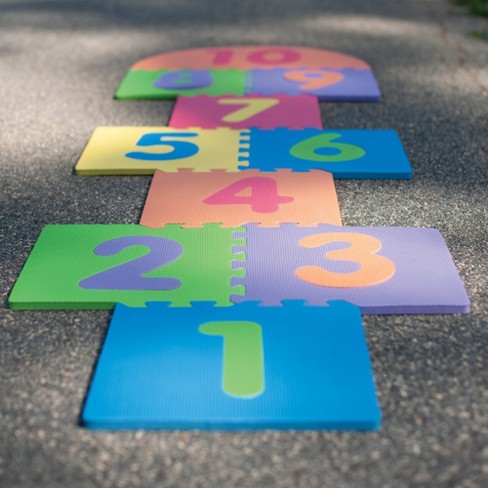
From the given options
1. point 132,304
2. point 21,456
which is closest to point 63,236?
point 132,304

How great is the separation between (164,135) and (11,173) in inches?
21.8

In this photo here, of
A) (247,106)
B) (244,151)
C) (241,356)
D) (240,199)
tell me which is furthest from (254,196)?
(247,106)

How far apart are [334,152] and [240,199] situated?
50 centimetres

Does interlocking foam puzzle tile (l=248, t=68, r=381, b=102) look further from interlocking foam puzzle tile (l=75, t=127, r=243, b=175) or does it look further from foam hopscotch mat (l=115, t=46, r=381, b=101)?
interlocking foam puzzle tile (l=75, t=127, r=243, b=175)

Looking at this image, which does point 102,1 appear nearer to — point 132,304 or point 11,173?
point 11,173

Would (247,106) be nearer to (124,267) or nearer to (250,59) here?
(250,59)

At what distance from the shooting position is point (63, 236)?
6.33 feet

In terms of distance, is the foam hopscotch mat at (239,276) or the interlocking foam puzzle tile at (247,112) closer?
the foam hopscotch mat at (239,276)

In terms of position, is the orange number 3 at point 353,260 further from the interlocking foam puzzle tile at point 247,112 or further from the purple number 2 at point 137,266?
the interlocking foam puzzle tile at point 247,112

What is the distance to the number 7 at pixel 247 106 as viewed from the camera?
2797mm

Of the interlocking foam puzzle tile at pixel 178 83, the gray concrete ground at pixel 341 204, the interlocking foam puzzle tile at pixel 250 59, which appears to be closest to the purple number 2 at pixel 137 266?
the gray concrete ground at pixel 341 204

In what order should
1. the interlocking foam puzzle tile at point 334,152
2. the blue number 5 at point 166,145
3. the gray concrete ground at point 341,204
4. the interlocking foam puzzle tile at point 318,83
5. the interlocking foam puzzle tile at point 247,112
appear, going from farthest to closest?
the interlocking foam puzzle tile at point 318,83 → the interlocking foam puzzle tile at point 247,112 → the blue number 5 at point 166,145 → the interlocking foam puzzle tile at point 334,152 → the gray concrete ground at point 341,204

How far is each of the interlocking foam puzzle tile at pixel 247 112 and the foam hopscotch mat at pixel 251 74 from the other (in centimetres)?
9

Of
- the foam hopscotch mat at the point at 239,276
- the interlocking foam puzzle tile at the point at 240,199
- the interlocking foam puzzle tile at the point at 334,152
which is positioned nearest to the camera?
the foam hopscotch mat at the point at 239,276
